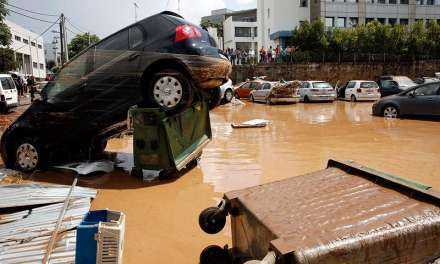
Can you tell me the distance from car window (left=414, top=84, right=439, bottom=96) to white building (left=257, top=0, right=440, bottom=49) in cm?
3025

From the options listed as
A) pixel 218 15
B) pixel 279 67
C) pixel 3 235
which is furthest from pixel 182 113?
pixel 218 15

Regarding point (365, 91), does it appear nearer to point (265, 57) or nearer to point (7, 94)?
point (265, 57)

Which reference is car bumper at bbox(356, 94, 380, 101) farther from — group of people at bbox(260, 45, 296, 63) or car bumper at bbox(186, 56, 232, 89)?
car bumper at bbox(186, 56, 232, 89)

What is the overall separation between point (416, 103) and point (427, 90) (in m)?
0.56

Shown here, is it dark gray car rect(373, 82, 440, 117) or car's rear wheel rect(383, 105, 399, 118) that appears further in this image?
car's rear wheel rect(383, 105, 399, 118)

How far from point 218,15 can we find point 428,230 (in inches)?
3409

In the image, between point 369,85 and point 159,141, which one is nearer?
point 159,141

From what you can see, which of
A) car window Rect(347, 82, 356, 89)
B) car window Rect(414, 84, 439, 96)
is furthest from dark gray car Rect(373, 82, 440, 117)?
car window Rect(347, 82, 356, 89)

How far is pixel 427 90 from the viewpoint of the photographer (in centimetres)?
1398

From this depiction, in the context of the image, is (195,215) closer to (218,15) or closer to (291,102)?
(291,102)

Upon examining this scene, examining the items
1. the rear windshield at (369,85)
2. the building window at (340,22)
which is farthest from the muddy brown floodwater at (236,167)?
the building window at (340,22)

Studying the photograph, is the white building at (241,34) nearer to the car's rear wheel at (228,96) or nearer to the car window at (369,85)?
the car's rear wheel at (228,96)

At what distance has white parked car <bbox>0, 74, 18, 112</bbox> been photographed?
19.1 meters

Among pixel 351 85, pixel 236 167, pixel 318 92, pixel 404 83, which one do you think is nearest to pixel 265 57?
pixel 351 85
